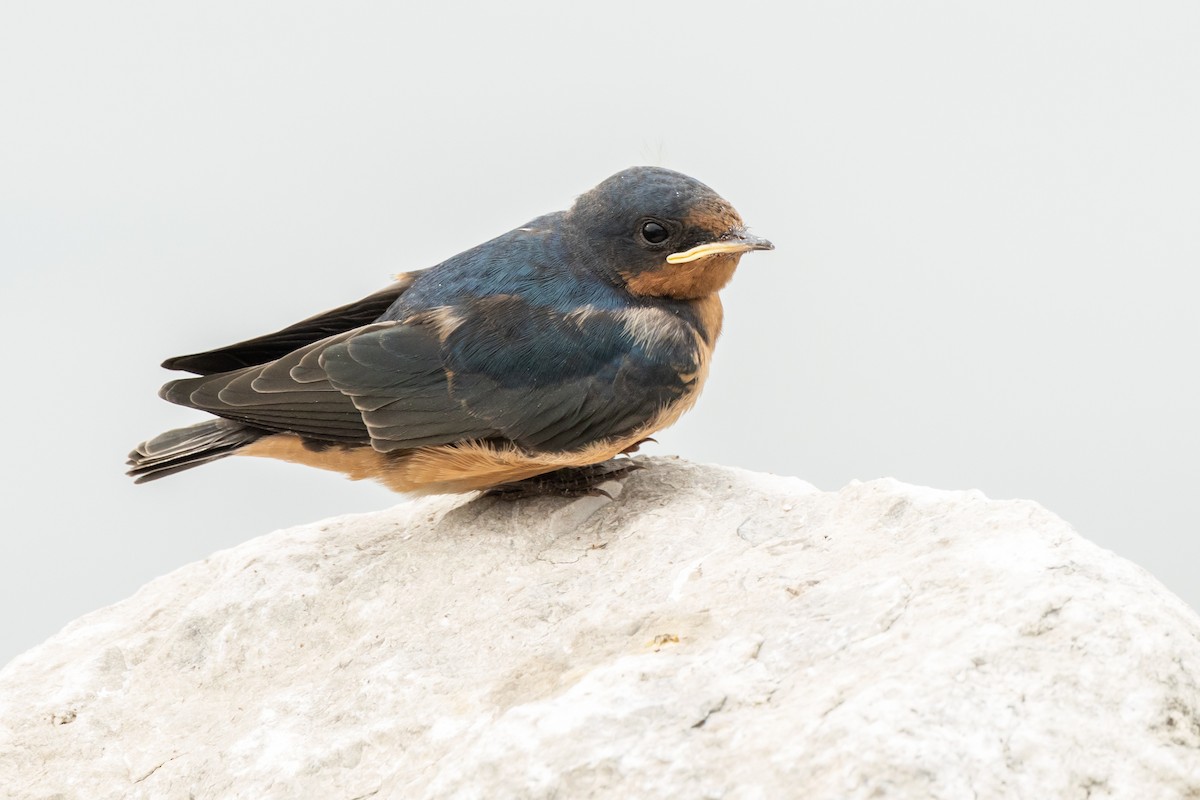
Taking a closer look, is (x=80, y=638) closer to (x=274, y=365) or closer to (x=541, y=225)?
(x=274, y=365)

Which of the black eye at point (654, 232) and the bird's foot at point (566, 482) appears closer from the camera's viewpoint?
the black eye at point (654, 232)

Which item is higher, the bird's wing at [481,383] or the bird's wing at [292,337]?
the bird's wing at [292,337]

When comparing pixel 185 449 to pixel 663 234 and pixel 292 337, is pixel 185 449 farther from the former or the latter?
pixel 663 234

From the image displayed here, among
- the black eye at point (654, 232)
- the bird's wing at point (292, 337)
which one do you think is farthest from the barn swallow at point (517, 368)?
the bird's wing at point (292, 337)

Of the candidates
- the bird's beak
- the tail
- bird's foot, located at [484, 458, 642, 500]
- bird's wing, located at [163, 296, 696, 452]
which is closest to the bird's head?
the bird's beak

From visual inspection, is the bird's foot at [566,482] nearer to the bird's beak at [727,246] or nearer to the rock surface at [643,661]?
the rock surface at [643,661]

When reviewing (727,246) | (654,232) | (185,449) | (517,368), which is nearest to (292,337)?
(185,449)

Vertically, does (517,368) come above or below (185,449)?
below
